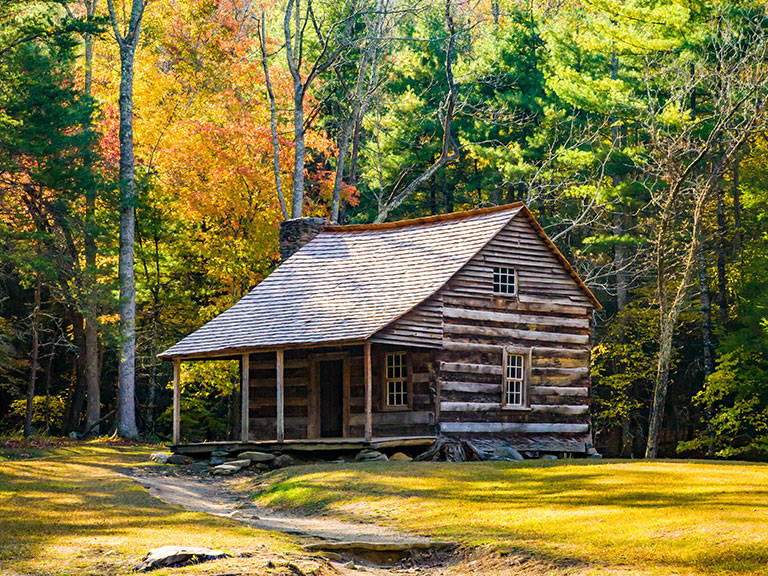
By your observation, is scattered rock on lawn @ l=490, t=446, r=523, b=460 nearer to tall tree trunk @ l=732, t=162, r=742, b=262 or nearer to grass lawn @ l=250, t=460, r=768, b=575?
grass lawn @ l=250, t=460, r=768, b=575

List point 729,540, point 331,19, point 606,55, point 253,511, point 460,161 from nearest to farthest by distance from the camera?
1. point 729,540
2. point 253,511
3. point 606,55
4. point 331,19
5. point 460,161

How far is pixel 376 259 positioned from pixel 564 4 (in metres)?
30.4

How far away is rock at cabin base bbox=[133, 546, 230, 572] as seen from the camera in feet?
35.1

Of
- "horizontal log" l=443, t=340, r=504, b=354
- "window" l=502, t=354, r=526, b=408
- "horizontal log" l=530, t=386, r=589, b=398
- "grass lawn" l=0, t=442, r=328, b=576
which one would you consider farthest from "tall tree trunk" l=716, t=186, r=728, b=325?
"grass lawn" l=0, t=442, r=328, b=576

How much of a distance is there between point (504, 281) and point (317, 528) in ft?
47.4

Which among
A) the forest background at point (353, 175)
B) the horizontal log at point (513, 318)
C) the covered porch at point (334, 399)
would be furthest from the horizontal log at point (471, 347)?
the forest background at point (353, 175)

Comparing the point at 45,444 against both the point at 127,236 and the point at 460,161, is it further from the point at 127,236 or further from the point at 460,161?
the point at 460,161

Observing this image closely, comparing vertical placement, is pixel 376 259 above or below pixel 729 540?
above

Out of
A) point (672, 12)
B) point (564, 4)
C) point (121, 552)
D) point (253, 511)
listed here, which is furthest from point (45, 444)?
point (564, 4)

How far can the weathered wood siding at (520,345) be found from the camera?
88.3 ft

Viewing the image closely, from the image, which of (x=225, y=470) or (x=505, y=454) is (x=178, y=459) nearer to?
(x=225, y=470)

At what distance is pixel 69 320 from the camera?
44.5 m

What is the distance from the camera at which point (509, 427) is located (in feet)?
91.8

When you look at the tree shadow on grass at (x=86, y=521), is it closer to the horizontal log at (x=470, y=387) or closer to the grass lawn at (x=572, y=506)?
the grass lawn at (x=572, y=506)
